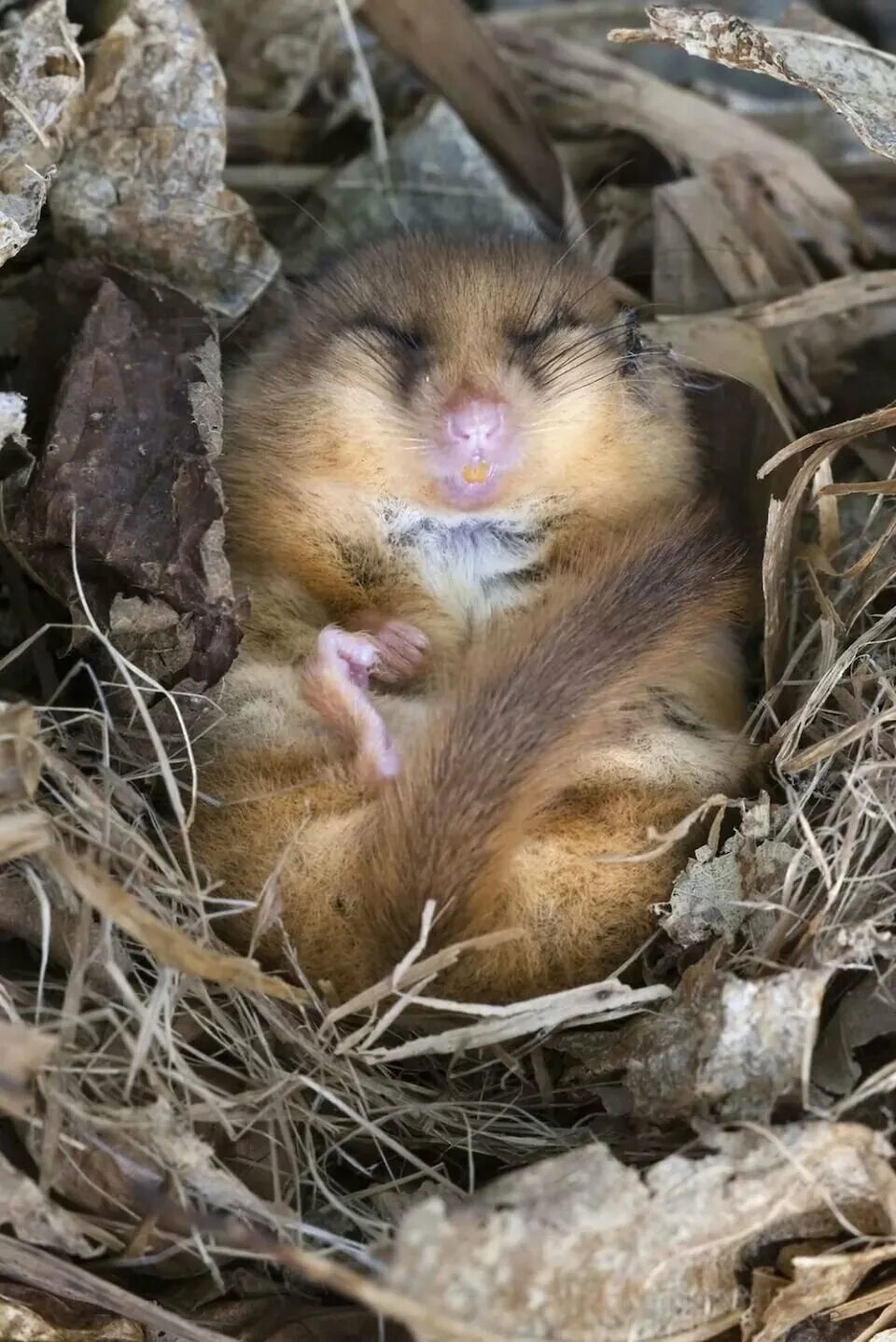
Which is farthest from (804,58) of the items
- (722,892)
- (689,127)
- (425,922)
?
(425,922)

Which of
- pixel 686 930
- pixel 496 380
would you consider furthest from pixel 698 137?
pixel 686 930

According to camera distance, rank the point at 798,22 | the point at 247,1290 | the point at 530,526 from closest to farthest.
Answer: the point at 247,1290 → the point at 530,526 → the point at 798,22

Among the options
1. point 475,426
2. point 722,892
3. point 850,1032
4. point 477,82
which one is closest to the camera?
point 850,1032

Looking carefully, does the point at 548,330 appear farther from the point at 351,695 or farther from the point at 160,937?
the point at 160,937

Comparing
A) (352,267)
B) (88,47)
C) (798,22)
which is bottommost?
(352,267)

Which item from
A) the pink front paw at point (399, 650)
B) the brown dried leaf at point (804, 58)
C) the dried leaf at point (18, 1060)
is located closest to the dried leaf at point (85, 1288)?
the dried leaf at point (18, 1060)

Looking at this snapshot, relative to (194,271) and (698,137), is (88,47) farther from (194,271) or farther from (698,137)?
(698,137)
